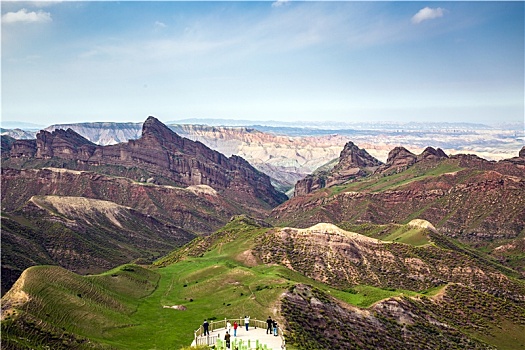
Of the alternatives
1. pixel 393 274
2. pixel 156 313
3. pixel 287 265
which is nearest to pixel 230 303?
pixel 156 313

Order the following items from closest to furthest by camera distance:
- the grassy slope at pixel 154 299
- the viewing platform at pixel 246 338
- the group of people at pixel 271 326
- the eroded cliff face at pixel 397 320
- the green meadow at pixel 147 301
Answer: the viewing platform at pixel 246 338
the group of people at pixel 271 326
the green meadow at pixel 147 301
the grassy slope at pixel 154 299
the eroded cliff face at pixel 397 320

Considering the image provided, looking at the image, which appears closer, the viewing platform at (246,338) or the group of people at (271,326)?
the viewing platform at (246,338)

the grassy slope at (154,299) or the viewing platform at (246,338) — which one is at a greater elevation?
the viewing platform at (246,338)

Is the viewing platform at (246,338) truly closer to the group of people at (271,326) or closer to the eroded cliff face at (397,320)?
the group of people at (271,326)

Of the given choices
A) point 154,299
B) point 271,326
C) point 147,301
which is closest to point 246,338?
point 271,326

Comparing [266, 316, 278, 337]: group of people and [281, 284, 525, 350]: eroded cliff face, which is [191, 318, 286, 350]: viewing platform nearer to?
[266, 316, 278, 337]: group of people

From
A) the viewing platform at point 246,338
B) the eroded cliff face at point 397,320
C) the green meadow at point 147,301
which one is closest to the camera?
the viewing platform at point 246,338

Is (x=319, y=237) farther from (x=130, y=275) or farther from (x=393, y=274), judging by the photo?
(x=130, y=275)

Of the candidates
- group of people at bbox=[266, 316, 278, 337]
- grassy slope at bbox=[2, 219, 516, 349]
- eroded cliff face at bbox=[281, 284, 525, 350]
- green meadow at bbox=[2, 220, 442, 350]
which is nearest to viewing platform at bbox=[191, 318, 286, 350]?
group of people at bbox=[266, 316, 278, 337]

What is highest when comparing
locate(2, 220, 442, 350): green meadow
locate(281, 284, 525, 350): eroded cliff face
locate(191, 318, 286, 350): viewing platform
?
locate(191, 318, 286, 350): viewing platform

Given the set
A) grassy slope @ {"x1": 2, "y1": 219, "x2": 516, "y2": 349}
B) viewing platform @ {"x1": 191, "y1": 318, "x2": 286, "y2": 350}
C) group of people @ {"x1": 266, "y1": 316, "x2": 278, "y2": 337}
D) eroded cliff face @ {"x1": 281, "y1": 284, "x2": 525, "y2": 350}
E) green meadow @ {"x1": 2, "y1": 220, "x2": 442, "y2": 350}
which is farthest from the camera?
eroded cliff face @ {"x1": 281, "y1": 284, "x2": 525, "y2": 350}

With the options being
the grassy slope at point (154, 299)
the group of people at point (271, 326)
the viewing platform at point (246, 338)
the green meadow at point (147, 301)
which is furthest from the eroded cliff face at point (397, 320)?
the group of people at point (271, 326)
